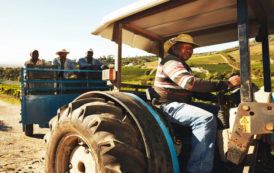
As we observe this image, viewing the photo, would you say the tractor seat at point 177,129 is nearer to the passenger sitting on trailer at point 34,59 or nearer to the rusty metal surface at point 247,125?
the rusty metal surface at point 247,125

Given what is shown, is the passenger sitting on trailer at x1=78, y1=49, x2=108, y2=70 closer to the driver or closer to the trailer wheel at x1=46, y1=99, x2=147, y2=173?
the driver

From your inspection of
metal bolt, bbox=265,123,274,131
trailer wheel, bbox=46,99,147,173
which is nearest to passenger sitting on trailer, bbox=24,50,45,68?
trailer wheel, bbox=46,99,147,173

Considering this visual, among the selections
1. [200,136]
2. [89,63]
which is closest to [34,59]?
[89,63]

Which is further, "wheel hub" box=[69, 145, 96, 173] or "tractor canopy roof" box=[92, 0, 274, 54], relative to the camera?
"tractor canopy roof" box=[92, 0, 274, 54]

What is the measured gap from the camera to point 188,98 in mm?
2502


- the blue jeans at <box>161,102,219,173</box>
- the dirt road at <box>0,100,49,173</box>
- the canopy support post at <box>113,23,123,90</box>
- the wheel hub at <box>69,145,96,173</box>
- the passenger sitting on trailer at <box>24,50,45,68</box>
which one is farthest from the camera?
the passenger sitting on trailer at <box>24,50,45,68</box>

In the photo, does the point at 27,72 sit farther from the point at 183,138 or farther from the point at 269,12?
the point at 269,12

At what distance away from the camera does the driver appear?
75.3 inches

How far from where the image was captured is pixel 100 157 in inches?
68.0

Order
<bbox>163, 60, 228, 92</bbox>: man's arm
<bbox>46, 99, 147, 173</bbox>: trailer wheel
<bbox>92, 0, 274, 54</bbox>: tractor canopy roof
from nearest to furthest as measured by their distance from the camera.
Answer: <bbox>46, 99, 147, 173</bbox>: trailer wheel, <bbox>163, 60, 228, 92</bbox>: man's arm, <bbox>92, 0, 274, 54</bbox>: tractor canopy roof

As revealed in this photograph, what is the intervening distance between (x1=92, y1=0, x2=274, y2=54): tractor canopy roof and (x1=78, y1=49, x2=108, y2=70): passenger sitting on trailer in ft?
12.0

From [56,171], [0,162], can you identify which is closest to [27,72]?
[0,162]

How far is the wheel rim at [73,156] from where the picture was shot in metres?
2.03

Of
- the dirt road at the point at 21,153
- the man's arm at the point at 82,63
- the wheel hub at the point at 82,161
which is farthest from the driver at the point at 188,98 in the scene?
the man's arm at the point at 82,63
